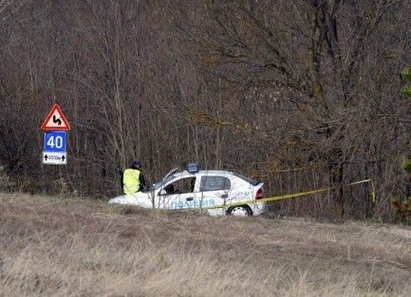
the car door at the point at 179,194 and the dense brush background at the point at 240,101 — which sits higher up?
the dense brush background at the point at 240,101

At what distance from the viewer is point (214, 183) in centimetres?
2248

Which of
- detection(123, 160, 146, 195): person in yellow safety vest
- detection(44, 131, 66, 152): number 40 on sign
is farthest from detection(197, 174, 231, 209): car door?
detection(44, 131, 66, 152): number 40 on sign

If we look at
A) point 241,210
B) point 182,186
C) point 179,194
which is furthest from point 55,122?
point 241,210

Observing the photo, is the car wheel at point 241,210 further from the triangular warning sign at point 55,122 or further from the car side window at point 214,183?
the triangular warning sign at point 55,122

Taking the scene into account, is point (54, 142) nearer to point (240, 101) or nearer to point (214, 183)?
point (214, 183)

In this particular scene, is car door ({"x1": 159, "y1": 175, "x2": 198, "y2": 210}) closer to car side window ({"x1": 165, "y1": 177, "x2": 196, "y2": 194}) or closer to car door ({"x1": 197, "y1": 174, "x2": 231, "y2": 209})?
car side window ({"x1": 165, "y1": 177, "x2": 196, "y2": 194})

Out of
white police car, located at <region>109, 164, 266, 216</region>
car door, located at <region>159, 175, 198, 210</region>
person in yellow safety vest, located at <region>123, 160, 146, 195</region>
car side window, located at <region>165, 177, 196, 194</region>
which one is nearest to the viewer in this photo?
car door, located at <region>159, 175, 198, 210</region>

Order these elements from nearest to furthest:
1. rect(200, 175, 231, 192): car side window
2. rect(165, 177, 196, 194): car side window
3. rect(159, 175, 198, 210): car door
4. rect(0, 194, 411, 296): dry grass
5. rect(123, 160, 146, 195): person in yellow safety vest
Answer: rect(0, 194, 411, 296): dry grass, rect(159, 175, 198, 210): car door, rect(165, 177, 196, 194): car side window, rect(123, 160, 146, 195): person in yellow safety vest, rect(200, 175, 231, 192): car side window

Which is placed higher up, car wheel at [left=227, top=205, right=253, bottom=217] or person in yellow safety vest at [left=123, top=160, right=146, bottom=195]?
person in yellow safety vest at [left=123, top=160, right=146, bottom=195]

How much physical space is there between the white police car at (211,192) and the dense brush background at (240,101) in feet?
6.13

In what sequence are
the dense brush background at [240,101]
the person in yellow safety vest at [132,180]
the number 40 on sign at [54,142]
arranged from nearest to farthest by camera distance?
the number 40 on sign at [54,142] → the person in yellow safety vest at [132,180] → the dense brush background at [240,101]

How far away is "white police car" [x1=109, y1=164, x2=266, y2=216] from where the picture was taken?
2120cm

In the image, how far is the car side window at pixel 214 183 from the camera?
882 inches

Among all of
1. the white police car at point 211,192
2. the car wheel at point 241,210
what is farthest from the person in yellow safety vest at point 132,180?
the car wheel at point 241,210
